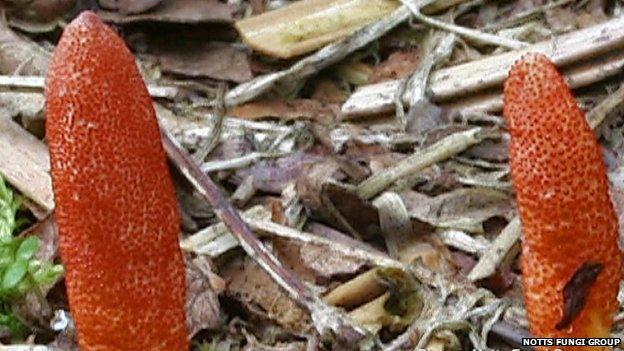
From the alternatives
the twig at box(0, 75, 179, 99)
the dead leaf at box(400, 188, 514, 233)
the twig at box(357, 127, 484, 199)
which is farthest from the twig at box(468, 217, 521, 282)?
the twig at box(0, 75, 179, 99)

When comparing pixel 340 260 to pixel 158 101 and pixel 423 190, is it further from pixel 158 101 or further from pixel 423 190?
pixel 158 101

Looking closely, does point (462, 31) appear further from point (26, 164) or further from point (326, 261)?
point (26, 164)

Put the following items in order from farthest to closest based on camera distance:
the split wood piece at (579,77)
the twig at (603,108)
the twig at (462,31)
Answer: the twig at (462,31) → the split wood piece at (579,77) → the twig at (603,108)

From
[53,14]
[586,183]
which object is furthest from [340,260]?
[53,14]

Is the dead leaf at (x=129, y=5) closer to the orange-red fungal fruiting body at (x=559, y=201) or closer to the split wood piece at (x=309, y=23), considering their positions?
the split wood piece at (x=309, y=23)

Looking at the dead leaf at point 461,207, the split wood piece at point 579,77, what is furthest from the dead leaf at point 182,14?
the dead leaf at point 461,207
